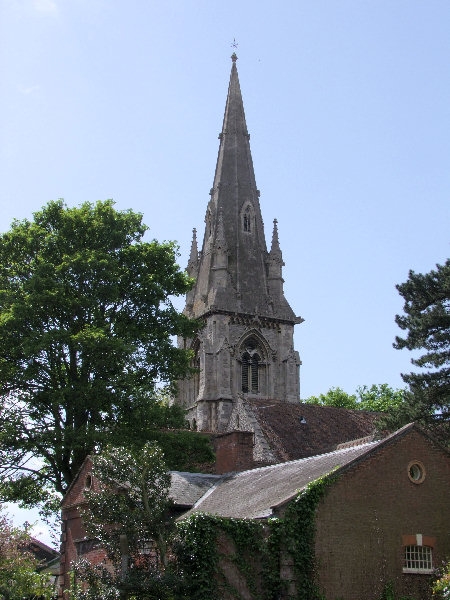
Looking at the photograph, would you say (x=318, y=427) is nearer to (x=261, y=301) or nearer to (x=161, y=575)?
(x=261, y=301)

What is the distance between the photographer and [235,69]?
66625 mm

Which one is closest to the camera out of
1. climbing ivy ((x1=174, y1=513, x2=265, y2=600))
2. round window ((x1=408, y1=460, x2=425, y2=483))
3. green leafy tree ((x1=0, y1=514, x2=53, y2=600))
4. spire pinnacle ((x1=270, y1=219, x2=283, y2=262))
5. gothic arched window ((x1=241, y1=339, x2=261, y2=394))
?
climbing ivy ((x1=174, y1=513, x2=265, y2=600))

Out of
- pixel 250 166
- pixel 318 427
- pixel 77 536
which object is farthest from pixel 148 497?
pixel 250 166

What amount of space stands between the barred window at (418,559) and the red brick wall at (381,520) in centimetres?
15

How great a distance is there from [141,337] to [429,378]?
11088mm

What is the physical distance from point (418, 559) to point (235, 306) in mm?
36502

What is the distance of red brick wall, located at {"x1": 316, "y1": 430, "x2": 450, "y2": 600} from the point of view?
20875 mm

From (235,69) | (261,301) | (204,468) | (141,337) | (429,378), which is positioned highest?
(235,69)

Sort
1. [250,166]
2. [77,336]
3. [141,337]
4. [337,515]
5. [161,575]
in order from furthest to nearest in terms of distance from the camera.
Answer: [250,166]
[141,337]
[77,336]
[337,515]
[161,575]

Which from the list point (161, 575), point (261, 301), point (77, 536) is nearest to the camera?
point (161, 575)

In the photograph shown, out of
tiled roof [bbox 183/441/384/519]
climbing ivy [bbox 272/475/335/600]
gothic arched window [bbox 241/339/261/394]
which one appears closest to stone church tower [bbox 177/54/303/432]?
gothic arched window [bbox 241/339/261/394]

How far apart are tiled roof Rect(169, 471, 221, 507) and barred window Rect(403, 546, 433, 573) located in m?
6.78

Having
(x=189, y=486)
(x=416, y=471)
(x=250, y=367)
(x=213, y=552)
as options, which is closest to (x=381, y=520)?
(x=416, y=471)

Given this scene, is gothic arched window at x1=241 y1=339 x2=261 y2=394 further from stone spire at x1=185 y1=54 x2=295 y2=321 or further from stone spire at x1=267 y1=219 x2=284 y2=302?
stone spire at x1=267 y1=219 x2=284 y2=302
